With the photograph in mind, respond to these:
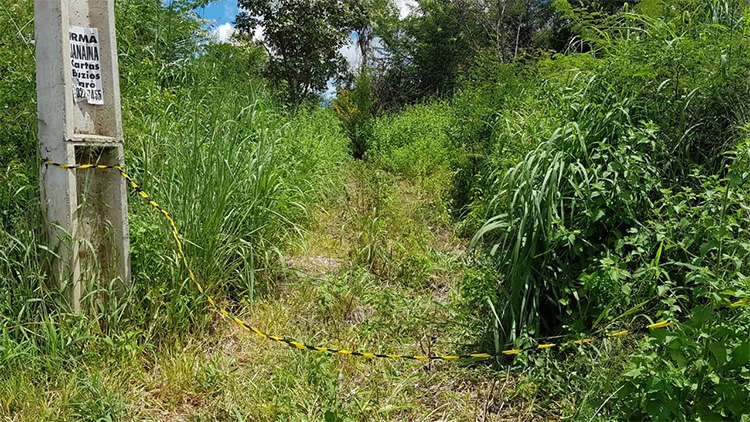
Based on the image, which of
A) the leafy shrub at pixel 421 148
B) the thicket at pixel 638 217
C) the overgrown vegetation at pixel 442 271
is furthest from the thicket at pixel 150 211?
the leafy shrub at pixel 421 148

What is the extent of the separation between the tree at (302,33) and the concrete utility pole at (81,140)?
8.36 metres

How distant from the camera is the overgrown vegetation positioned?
1.79m

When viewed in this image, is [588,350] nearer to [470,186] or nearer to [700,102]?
[700,102]

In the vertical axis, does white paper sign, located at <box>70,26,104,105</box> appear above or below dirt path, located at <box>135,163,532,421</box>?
above

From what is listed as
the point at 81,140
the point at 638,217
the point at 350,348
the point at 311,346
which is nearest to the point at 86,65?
the point at 81,140

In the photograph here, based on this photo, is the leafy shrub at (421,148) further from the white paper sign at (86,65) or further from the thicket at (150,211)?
the white paper sign at (86,65)

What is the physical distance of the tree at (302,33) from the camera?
34.6 ft

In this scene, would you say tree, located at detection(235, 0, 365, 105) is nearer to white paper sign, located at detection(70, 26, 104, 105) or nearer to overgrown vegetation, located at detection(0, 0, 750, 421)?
overgrown vegetation, located at detection(0, 0, 750, 421)

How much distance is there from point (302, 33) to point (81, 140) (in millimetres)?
9197

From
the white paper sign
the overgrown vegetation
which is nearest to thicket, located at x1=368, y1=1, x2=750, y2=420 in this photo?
the overgrown vegetation

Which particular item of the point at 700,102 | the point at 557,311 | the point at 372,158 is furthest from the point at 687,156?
the point at 372,158

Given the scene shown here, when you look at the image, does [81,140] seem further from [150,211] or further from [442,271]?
[442,271]

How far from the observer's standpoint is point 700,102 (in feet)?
7.73

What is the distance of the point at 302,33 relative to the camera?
10.6 m
